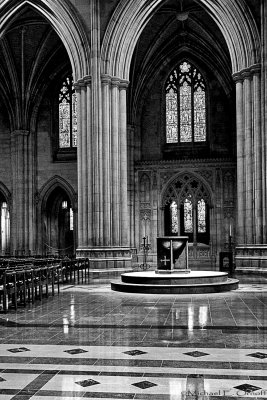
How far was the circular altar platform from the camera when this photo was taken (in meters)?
15.5

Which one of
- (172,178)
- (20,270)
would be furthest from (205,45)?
(20,270)

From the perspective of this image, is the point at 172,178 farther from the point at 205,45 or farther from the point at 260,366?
the point at 260,366

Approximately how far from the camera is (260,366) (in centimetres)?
673

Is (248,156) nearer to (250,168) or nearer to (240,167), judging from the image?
(250,168)

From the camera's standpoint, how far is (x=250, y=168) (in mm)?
24312

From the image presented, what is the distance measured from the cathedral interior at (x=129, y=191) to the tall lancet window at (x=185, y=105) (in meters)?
0.09

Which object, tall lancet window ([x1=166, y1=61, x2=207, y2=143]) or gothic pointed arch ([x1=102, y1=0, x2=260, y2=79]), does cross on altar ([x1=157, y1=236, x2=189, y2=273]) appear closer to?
gothic pointed arch ([x1=102, y1=0, x2=260, y2=79])

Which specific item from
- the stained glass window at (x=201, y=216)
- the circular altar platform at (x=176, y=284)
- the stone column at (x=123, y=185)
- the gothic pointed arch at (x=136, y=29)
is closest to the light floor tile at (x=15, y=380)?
the circular altar platform at (x=176, y=284)

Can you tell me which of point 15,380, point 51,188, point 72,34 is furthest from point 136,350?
point 51,188

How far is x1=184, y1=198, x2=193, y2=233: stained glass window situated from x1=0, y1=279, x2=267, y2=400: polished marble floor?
21.6m

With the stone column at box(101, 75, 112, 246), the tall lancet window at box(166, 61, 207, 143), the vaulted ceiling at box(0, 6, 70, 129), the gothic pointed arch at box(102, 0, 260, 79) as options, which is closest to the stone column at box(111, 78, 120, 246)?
the stone column at box(101, 75, 112, 246)

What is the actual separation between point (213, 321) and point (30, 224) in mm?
26590

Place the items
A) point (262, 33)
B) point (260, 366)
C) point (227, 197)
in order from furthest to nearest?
point (227, 197) < point (262, 33) < point (260, 366)

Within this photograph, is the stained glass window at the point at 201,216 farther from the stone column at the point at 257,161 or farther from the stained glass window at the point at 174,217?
the stone column at the point at 257,161
